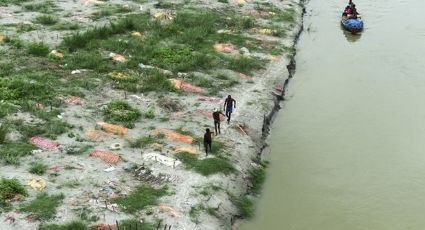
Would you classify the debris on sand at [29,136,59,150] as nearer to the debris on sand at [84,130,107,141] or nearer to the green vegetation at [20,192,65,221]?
the debris on sand at [84,130,107,141]

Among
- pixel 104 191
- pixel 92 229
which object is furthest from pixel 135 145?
pixel 92 229

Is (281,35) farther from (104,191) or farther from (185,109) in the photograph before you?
(104,191)

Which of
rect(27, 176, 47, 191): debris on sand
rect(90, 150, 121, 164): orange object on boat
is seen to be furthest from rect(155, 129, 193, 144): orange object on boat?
rect(27, 176, 47, 191): debris on sand

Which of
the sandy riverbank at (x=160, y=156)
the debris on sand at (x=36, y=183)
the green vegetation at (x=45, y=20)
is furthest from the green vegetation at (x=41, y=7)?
the debris on sand at (x=36, y=183)

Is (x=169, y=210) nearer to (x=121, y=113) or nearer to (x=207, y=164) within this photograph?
(x=207, y=164)

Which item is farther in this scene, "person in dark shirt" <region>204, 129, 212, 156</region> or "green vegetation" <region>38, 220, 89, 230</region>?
"person in dark shirt" <region>204, 129, 212, 156</region>

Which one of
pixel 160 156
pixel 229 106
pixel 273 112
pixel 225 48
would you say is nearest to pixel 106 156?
pixel 160 156
